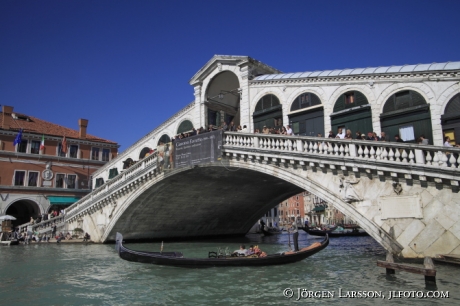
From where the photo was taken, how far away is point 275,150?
1276 centimetres

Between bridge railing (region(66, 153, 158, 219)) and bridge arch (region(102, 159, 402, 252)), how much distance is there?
33.8 inches

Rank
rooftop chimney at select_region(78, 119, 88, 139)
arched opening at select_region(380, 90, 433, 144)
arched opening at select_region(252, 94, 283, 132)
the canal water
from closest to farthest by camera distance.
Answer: the canal water
arched opening at select_region(380, 90, 433, 144)
arched opening at select_region(252, 94, 283, 132)
rooftop chimney at select_region(78, 119, 88, 139)

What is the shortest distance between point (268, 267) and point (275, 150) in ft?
13.3

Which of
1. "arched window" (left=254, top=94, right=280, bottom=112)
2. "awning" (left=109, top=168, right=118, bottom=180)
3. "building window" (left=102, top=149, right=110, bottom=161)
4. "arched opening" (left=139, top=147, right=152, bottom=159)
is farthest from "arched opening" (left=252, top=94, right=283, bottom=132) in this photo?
"building window" (left=102, top=149, right=110, bottom=161)

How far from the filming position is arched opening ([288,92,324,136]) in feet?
47.4

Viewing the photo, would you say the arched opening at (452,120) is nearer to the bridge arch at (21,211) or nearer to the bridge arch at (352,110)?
the bridge arch at (352,110)

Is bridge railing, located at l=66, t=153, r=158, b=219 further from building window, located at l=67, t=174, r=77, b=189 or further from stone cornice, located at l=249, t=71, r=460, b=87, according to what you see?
stone cornice, located at l=249, t=71, r=460, b=87

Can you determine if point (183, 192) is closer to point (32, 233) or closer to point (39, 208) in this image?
point (32, 233)

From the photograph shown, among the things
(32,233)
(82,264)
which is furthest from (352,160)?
(32,233)

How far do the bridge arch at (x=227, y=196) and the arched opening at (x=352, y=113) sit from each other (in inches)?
113

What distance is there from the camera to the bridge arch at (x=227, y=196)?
37.0 feet

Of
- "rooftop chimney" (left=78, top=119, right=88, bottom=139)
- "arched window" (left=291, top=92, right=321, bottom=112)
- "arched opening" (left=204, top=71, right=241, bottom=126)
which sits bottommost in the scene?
"arched window" (left=291, top=92, right=321, bottom=112)

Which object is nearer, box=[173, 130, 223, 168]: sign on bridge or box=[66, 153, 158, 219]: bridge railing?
box=[173, 130, 223, 168]: sign on bridge

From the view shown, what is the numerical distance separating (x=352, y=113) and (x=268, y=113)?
3969mm
